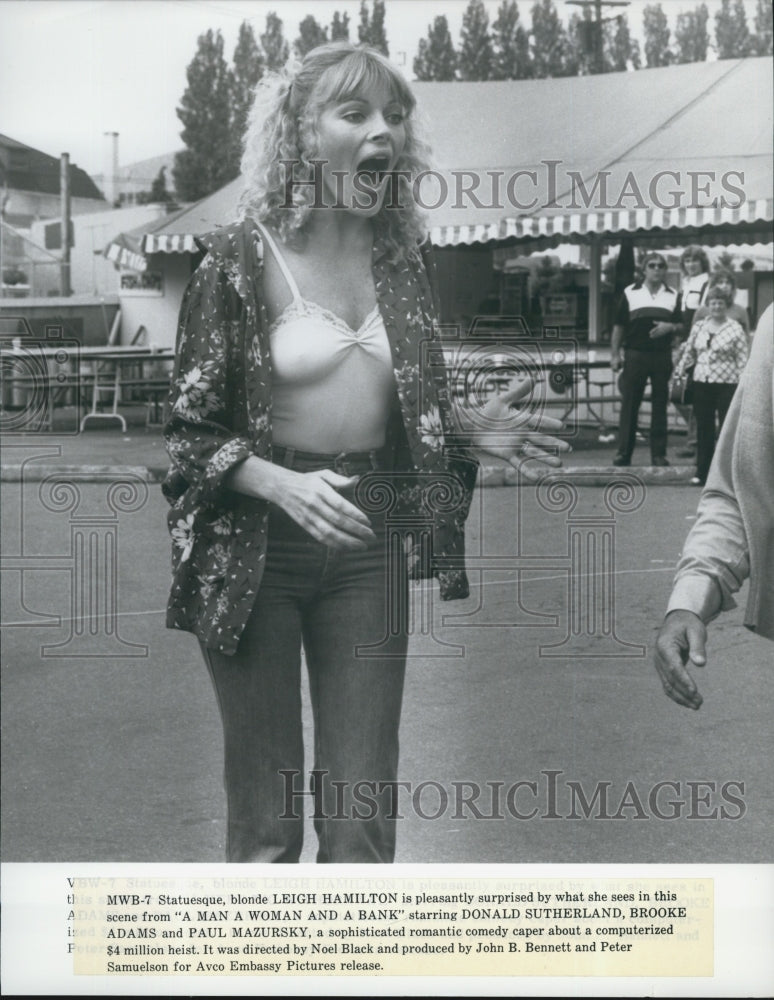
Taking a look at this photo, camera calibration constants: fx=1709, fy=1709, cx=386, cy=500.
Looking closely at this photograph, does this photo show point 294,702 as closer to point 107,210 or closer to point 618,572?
point 618,572

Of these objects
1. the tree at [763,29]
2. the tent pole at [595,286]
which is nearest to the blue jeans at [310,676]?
the tent pole at [595,286]

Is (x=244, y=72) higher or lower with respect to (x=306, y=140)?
higher

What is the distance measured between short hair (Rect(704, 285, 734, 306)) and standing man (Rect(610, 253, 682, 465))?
0.09 metres

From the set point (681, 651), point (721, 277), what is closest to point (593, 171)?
point (721, 277)

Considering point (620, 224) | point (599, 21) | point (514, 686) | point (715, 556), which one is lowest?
point (514, 686)

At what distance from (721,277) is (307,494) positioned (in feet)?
3.40

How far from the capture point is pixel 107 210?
3236 mm

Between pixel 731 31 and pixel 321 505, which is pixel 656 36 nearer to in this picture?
pixel 731 31

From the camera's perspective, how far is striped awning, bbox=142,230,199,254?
2.93m

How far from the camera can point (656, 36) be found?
10.4ft

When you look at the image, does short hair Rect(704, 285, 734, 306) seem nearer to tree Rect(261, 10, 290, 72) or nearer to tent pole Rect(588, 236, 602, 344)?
tent pole Rect(588, 236, 602, 344)

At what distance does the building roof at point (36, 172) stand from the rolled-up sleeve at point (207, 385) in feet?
1.97

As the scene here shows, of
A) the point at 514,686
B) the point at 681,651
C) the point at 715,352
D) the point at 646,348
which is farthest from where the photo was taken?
the point at 514,686

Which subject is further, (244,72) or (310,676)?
(244,72)
